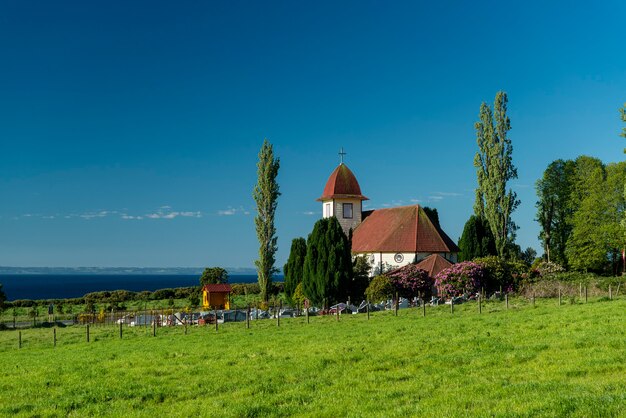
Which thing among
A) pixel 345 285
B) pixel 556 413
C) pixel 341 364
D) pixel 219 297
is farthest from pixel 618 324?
pixel 219 297

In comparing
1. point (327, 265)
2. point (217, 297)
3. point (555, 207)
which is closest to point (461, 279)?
point (327, 265)

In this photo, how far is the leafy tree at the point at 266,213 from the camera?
5841 centimetres

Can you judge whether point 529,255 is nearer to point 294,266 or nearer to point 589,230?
point 589,230

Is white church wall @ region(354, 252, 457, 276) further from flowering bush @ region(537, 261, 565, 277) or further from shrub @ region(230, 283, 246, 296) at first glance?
shrub @ region(230, 283, 246, 296)

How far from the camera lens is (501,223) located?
188 ft

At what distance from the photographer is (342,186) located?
65.8 meters

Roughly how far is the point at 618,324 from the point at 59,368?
17.3 m

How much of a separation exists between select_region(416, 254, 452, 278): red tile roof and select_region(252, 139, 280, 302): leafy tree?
15.0 metres

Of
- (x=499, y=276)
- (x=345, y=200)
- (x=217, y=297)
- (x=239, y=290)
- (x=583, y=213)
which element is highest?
(x=345, y=200)

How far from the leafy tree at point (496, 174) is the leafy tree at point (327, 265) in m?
17.0

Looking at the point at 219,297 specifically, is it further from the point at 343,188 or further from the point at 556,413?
the point at 556,413

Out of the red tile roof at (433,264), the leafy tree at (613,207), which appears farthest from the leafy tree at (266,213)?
the leafy tree at (613,207)

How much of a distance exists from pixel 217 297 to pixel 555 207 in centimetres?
3870

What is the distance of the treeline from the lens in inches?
2349
